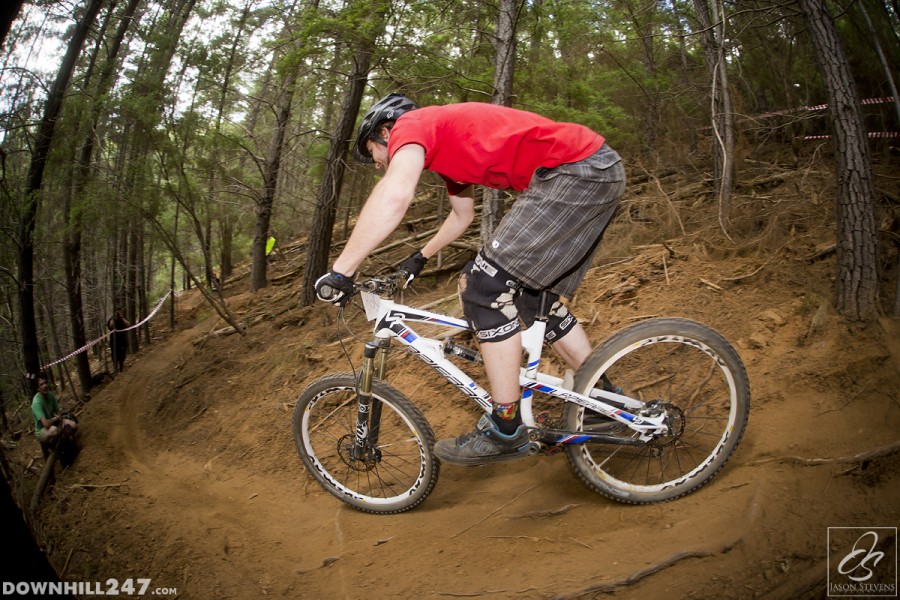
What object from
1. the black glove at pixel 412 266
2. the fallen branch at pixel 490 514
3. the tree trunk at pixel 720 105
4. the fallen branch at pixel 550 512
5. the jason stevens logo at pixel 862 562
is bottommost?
the fallen branch at pixel 490 514

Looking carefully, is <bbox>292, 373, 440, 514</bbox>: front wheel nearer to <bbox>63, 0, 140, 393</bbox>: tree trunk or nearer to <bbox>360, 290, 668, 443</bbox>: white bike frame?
<bbox>360, 290, 668, 443</bbox>: white bike frame

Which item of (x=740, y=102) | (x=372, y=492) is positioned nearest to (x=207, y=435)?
(x=372, y=492)

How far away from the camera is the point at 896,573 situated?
1.98 meters

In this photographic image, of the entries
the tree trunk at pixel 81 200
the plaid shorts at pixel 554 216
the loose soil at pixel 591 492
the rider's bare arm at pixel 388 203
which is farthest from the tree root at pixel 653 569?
the tree trunk at pixel 81 200

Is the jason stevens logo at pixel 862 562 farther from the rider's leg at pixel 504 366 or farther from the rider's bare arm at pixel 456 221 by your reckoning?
the rider's bare arm at pixel 456 221

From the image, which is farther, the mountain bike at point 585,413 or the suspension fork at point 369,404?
the suspension fork at point 369,404

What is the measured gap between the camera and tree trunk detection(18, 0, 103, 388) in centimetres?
820

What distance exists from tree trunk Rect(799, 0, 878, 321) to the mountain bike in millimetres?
1257

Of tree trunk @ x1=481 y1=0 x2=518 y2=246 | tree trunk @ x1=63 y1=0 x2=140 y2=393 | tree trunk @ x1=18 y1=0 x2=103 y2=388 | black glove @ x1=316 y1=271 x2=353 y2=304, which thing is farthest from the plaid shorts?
tree trunk @ x1=63 y1=0 x2=140 y2=393

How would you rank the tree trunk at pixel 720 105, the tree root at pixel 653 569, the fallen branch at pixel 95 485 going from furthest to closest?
the tree trunk at pixel 720 105 → the fallen branch at pixel 95 485 → the tree root at pixel 653 569

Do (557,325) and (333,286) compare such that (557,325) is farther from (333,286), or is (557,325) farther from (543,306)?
(333,286)

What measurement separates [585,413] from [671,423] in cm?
46

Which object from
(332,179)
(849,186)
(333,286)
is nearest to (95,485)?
(333,286)

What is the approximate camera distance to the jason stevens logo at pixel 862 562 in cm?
195
